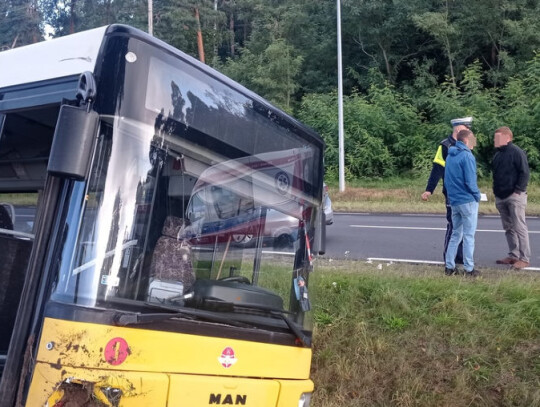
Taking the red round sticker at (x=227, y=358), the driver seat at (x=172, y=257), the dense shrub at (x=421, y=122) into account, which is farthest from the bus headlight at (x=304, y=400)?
the dense shrub at (x=421, y=122)

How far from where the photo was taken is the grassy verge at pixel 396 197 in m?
17.8

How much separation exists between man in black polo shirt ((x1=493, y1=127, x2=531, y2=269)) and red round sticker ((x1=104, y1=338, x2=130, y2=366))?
6.11 meters

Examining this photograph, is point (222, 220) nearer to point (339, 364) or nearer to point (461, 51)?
point (339, 364)

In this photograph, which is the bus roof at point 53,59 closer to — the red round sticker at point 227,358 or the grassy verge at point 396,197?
the red round sticker at point 227,358

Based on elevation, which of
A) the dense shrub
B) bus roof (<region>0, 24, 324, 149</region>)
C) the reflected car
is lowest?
the reflected car

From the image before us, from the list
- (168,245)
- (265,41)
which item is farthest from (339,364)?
(265,41)

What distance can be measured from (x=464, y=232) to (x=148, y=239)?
4805 millimetres

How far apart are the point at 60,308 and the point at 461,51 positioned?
30867 millimetres

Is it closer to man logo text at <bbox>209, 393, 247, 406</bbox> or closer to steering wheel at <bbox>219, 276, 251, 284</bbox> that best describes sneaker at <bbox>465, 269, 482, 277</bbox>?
steering wheel at <bbox>219, 276, 251, 284</bbox>

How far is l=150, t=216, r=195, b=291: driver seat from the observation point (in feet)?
9.84

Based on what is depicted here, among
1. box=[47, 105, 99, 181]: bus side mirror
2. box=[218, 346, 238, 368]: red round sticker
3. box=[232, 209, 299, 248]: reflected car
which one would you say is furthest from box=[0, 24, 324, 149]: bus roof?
box=[218, 346, 238, 368]: red round sticker

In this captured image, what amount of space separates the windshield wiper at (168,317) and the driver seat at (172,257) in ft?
0.55

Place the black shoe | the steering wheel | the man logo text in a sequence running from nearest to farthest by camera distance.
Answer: the man logo text < the steering wheel < the black shoe

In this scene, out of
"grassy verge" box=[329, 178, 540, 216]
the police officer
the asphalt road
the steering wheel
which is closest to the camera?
the steering wheel
